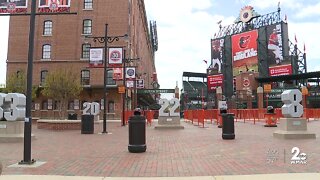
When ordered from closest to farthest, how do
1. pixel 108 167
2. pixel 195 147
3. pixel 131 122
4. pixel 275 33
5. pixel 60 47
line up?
pixel 108 167
pixel 131 122
pixel 195 147
pixel 60 47
pixel 275 33

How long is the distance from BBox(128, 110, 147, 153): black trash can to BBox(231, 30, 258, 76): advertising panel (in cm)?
6759

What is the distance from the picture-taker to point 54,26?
52.4 m

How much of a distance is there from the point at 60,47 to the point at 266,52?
43385 mm

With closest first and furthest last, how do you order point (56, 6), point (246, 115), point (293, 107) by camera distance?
point (56, 6)
point (293, 107)
point (246, 115)

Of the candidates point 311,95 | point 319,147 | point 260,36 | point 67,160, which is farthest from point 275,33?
point 67,160

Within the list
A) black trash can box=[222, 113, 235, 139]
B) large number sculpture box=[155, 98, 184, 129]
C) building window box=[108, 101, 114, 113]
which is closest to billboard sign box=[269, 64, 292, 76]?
building window box=[108, 101, 114, 113]

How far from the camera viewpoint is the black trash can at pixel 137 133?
480 inches

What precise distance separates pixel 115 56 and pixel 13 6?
40.5 ft

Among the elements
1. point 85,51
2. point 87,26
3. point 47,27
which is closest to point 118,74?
point 85,51

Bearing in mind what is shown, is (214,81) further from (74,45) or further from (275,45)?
(74,45)

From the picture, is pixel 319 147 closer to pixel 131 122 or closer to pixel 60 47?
pixel 131 122

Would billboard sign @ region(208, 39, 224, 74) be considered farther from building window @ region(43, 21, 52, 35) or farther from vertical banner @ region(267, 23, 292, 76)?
building window @ region(43, 21, 52, 35)

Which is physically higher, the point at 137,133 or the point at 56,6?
the point at 56,6

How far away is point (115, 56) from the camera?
932 inches
